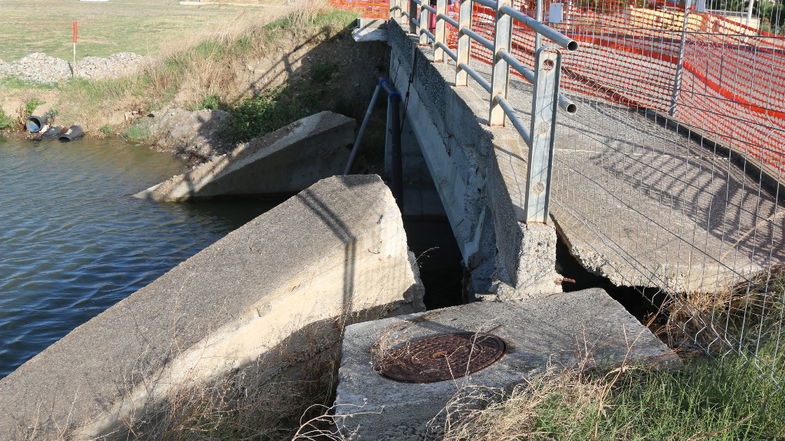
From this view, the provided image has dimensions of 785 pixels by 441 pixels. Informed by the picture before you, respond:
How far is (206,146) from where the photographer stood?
17344mm

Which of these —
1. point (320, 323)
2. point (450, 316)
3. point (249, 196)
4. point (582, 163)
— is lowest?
point (249, 196)

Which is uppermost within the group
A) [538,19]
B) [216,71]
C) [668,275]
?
[538,19]

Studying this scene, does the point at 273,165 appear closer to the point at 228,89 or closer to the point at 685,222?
the point at 228,89

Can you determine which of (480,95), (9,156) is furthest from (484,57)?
(9,156)

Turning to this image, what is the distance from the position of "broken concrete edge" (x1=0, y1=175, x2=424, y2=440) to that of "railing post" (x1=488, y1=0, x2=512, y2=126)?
1042 millimetres

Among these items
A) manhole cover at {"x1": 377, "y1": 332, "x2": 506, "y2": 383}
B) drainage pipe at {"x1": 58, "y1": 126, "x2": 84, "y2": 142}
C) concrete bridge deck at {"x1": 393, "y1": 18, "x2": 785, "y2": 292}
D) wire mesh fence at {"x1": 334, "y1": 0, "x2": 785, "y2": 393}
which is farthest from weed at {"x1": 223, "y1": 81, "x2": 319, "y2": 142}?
manhole cover at {"x1": 377, "y1": 332, "x2": 506, "y2": 383}

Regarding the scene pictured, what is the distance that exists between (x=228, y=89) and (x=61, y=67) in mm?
7109

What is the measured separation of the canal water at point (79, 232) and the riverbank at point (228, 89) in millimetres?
1401

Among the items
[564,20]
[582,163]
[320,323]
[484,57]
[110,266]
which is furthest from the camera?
[564,20]

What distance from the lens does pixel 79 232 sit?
1188 centimetres

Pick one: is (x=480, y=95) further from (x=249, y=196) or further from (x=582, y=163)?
(x=249, y=196)

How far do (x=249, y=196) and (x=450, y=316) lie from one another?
33.8 ft

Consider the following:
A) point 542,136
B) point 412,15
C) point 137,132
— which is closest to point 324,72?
point 137,132

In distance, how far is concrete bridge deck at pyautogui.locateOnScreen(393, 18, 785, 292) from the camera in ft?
15.3
